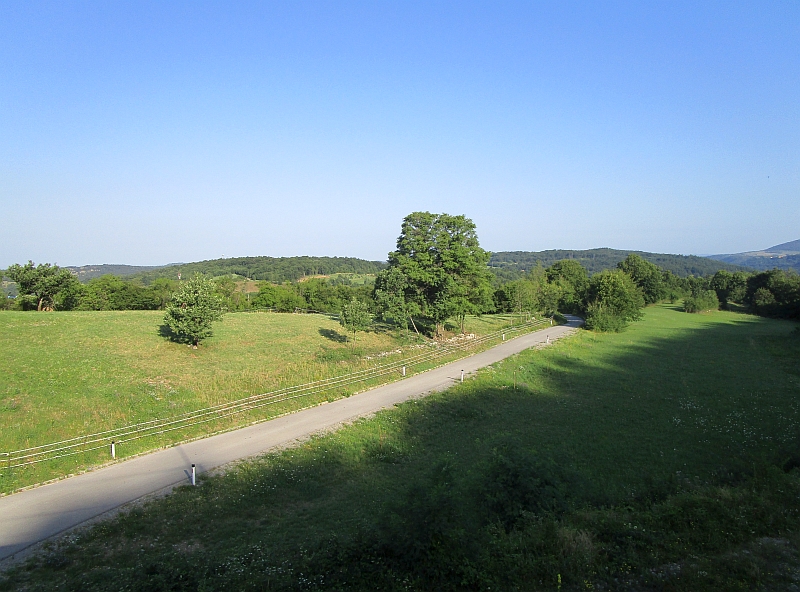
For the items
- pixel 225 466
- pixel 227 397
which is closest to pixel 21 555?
pixel 225 466

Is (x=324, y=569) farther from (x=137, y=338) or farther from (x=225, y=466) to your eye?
(x=137, y=338)

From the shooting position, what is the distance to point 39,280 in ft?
120

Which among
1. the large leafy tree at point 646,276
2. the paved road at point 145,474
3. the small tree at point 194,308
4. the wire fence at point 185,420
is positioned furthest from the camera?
the large leafy tree at point 646,276

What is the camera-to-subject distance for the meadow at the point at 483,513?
27.5ft

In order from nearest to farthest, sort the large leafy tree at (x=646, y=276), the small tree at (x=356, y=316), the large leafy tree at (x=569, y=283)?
the small tree at (x=356, y=316)
the large leafy tree at (x=569, y=283)
the large leafy tree at (x=646, y=276)

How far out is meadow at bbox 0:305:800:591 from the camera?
329 inches

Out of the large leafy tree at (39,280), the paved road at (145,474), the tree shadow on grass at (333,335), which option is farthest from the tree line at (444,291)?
the paved road at (145,474)

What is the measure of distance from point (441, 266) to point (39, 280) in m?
33.3

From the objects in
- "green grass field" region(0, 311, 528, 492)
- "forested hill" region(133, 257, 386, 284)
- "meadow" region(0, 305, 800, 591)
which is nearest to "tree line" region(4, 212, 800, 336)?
"green grass field" region(0, 311, 528, 492)

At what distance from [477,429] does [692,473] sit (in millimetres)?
7905

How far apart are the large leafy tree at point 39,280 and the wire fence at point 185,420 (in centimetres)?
2724

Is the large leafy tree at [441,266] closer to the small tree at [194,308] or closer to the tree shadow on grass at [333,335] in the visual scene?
the tree shadow on grass at [333,335]

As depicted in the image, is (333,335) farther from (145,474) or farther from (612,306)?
(612,306)

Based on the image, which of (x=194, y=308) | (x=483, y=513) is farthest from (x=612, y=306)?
(x=483, y=513)
